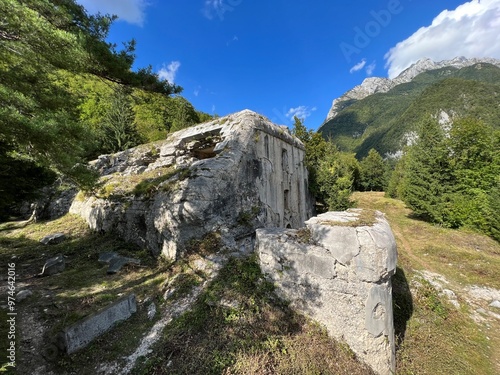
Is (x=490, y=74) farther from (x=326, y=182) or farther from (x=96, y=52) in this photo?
(x=96, y=52)

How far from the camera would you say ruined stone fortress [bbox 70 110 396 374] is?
5094mm

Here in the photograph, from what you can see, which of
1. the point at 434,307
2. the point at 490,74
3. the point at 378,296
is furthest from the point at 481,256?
the point at 490,74

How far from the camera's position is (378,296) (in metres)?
5.03

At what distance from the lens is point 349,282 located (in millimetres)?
→ 5168

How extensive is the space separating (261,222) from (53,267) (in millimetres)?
7396

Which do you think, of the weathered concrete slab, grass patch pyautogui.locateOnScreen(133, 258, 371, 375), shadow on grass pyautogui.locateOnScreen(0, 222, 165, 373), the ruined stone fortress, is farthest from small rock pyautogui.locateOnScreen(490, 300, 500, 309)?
the weathered concrete slab

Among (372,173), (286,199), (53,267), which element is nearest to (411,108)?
(372,173)

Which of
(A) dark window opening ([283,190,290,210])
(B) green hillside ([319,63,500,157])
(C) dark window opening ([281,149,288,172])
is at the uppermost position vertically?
(B) green hillside ([319,63,500,157])

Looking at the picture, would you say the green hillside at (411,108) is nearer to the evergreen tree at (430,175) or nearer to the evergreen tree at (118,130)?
the evergreen tree at (430,175)

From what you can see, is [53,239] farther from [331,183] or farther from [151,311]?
[331,183]

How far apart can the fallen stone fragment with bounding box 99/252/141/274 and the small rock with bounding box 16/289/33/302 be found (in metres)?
1.87

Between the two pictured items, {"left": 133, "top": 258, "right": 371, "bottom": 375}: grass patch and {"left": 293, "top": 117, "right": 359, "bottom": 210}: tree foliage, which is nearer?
{"left": 133, "top": 258, "right": 371, "bottom": 375}: grass patch

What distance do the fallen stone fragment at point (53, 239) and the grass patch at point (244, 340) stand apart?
28.6 ft

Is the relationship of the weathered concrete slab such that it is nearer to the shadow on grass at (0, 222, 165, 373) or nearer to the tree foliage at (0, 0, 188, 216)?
the shadow on grass at (0, 222, 165, 373)
